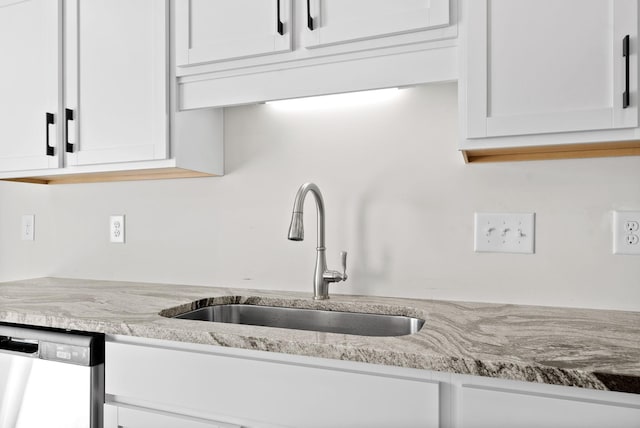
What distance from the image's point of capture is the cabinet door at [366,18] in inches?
45.6

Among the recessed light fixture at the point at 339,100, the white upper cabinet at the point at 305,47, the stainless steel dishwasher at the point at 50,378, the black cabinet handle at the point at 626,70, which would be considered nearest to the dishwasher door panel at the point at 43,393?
the stainless steel dishwasher at the point at 50,378

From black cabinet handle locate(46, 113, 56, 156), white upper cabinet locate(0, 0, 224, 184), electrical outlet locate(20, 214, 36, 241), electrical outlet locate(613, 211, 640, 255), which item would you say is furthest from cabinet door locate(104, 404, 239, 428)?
electrical outlet locate(20, 214, 36, 241)

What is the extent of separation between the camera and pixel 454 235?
1.42 meters

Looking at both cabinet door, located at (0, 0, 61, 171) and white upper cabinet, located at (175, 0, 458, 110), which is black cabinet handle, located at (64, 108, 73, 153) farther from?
white upper cabinet, located at (175, 0, 458, 110)

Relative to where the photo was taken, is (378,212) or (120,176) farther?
(120,176)

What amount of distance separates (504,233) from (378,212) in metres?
0.39

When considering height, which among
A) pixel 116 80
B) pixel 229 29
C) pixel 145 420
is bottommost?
pixel 145 420

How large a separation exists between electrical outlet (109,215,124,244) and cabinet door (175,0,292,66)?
80cm

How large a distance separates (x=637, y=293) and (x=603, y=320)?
0.66 feet

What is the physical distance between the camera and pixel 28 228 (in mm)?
2141

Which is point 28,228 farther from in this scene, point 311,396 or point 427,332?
point 427,332

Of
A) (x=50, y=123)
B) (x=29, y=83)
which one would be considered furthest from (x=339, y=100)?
(x=29, y=83)

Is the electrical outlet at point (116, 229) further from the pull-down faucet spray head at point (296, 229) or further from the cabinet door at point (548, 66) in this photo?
the cabinet door at point (548, 66)

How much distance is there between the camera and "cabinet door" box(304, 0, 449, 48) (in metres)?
1.16
